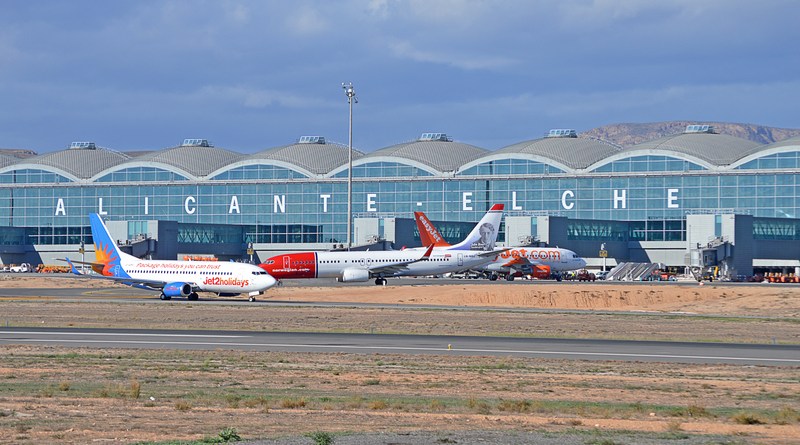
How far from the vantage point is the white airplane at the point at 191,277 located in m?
74.6

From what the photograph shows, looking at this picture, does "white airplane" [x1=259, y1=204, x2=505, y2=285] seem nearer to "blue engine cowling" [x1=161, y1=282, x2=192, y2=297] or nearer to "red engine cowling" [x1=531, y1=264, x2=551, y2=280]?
"red engine cowling" [x1=531, y1=264, x2=551, y2=280]

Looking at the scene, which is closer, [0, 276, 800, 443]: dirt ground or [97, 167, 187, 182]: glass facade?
[0, 276, 800, 443]: dirt ground

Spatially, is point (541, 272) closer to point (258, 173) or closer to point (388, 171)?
point (388, 171)

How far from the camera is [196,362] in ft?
116

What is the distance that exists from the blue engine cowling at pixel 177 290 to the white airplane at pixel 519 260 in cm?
4235

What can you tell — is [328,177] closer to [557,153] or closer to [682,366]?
[557,153]

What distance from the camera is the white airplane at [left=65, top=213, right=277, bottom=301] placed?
74625 mm

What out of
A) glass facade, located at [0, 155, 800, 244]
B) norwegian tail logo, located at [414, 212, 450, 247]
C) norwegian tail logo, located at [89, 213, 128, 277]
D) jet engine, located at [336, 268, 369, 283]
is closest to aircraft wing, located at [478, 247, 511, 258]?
norwegian tail logo, located at [414, 212, 450, 247]

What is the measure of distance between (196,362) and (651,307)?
43.5 meters

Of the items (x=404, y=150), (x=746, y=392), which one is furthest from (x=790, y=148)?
(x=746, y=392)

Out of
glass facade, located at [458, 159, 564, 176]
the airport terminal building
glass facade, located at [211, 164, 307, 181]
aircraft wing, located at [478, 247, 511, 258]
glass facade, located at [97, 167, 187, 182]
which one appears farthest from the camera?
glass facade, located at [97, 167, 187, 182]

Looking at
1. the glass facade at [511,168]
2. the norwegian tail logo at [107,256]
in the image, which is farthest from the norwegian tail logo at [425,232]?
the norwegian tail logo at [107,256]

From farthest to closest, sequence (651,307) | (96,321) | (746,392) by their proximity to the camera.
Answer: (651,307)
(96,321)
(746,392)

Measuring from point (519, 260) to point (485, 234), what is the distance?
4.95 meters
